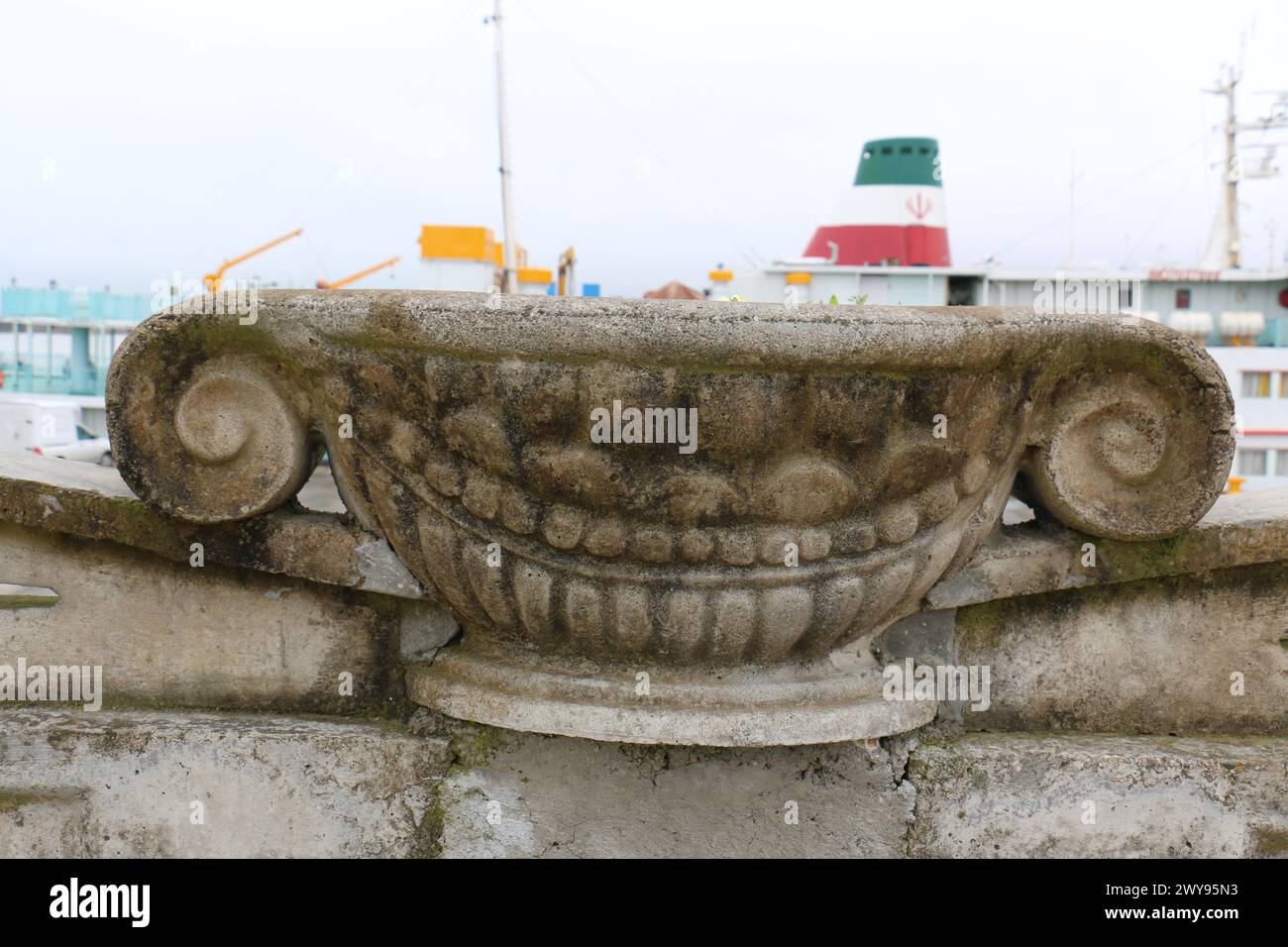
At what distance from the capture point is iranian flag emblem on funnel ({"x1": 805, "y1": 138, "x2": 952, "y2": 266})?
53.1ft

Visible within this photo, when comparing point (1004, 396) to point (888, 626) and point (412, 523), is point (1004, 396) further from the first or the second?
point (412, 523)

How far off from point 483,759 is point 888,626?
0.82 m

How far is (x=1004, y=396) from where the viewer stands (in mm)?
2018

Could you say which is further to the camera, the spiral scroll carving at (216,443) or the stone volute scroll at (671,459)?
the spiral scroll carving at (216,443)

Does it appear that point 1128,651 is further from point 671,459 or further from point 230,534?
point 230,534

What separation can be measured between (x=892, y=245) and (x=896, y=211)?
488 mm

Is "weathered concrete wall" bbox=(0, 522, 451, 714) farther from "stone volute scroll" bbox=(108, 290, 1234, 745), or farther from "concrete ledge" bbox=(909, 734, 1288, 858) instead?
"concrete ledge" bbox=(909, 734, 1288, 858)

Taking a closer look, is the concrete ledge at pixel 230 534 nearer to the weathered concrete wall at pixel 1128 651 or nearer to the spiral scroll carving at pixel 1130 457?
the weathered concrete wall at pixel 1128 651

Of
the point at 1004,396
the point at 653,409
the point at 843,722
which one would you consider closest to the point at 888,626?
the point at 843,722

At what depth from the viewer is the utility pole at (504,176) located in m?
9.70

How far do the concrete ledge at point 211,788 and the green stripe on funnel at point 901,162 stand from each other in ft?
50.2

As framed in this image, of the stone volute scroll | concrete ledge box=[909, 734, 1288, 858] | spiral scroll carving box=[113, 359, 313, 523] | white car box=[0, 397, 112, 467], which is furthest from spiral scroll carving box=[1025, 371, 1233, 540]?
white car box=[0, 397, 112, 467]

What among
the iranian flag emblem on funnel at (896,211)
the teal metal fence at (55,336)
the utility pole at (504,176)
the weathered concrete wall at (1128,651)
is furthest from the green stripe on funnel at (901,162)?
the weathered concrete wall at (1128,651)

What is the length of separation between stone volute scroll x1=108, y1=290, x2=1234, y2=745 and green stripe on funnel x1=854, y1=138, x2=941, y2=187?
14931 millimetres
